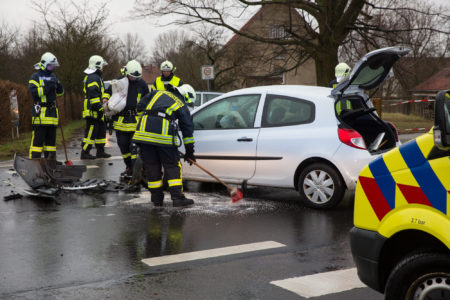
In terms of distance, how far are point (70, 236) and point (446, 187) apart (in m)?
4.26

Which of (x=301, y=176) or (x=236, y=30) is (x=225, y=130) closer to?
(x=301, y=176)

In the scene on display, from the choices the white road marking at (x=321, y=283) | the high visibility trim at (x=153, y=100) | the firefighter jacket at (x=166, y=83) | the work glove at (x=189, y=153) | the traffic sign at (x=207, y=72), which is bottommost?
the white road marking at (x=321, y=283)

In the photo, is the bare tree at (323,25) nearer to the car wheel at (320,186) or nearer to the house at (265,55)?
the house at (265,55)

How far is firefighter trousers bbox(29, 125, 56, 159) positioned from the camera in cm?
1085

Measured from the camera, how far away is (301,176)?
25.2 feet

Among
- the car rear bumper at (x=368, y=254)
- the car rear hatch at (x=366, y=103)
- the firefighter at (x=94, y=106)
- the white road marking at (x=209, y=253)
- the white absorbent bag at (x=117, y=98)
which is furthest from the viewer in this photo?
the firefighter at (x=94, y=106)

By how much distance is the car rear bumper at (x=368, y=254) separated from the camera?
3586 millimetres

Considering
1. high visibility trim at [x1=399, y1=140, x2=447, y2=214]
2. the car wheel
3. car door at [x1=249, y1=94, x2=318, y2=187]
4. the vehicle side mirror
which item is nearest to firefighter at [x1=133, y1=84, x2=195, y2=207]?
car door at [x1=249, y1=94, x2=318, y2=187]

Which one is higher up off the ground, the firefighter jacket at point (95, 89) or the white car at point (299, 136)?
the firefighter jacket at point (95, 89)

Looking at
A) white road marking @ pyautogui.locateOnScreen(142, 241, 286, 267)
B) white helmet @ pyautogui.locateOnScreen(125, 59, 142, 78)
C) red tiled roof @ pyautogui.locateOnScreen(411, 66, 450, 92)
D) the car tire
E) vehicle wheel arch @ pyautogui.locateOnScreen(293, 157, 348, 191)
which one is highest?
red tiled roof @ pyautogui.locateOnScreen(411, 66, 450, 92)

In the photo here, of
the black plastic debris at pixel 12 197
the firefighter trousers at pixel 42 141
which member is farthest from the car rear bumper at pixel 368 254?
the firefighter trousers at pixel 42 141

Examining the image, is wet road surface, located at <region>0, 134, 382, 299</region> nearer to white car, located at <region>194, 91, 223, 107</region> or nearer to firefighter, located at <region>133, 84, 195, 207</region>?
firefighter, located at <region>133, 84, 195, 207</region>

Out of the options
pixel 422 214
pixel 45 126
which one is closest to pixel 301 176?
pixel 422 214

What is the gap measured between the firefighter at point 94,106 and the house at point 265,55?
1026 cm
